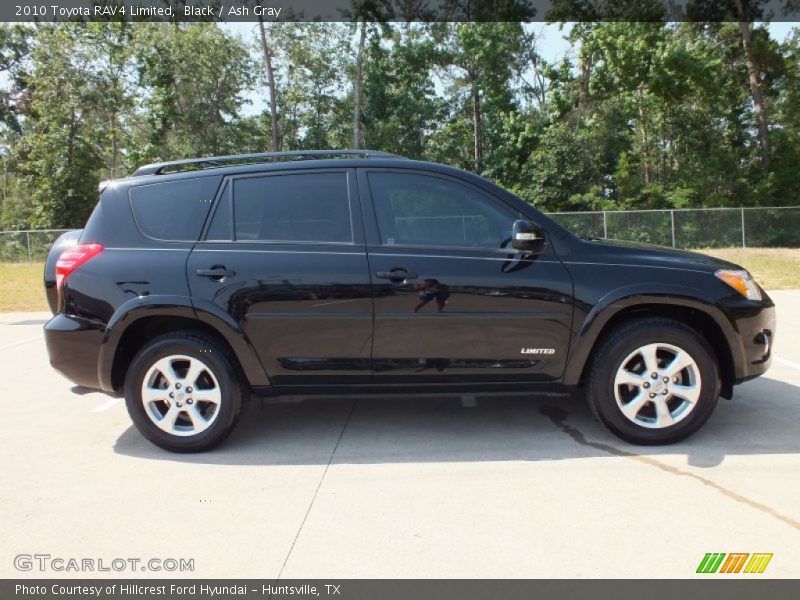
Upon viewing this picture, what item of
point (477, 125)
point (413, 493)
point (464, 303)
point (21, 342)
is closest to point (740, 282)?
point (464, 303)

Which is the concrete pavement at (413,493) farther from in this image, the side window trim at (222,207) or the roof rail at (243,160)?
the roof rail at (243,160)

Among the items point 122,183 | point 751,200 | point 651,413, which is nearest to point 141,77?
point 751,200

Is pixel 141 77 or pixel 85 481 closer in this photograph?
pixel 85 481

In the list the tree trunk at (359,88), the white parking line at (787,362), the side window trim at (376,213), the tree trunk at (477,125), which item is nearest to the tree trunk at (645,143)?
the tree trunk at (477,125)

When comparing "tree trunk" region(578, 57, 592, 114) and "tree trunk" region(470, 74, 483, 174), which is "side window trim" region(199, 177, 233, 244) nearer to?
"tree trunk" region(470, 74, 483, 174)

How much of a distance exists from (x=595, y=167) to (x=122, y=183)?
2529 centimetres

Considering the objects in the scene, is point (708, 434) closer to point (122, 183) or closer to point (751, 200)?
point (122, 183)

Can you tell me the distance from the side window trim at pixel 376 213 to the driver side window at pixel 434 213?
0.01m

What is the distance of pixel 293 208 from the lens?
14.0 ft

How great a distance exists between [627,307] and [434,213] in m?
1.37

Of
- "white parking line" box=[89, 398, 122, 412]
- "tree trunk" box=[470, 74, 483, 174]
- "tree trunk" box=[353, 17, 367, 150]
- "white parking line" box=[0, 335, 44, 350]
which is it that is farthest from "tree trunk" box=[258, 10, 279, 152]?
"white parking line" box=[89, 398, 122, 412]

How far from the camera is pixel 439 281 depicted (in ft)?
13.3

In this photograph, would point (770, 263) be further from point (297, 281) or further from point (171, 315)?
point (171, 315)

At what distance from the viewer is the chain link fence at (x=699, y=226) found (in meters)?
21.0
